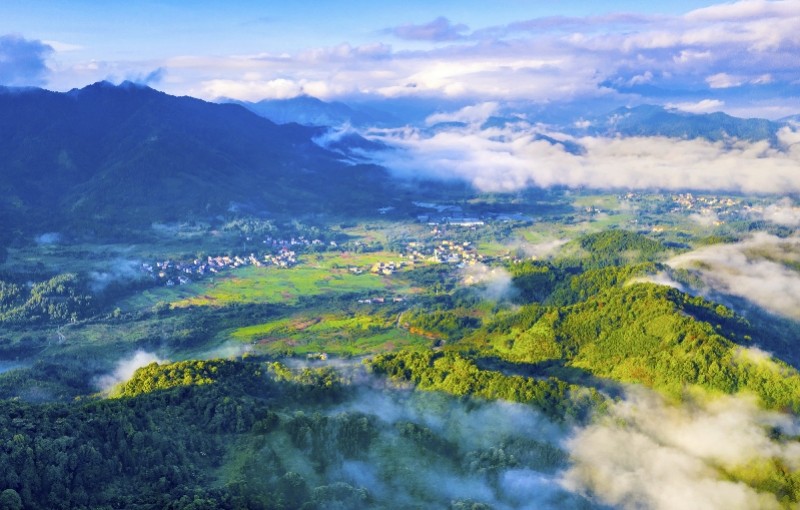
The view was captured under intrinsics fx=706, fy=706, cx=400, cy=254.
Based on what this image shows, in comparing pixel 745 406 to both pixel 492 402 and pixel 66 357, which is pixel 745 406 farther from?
pixel 66 357

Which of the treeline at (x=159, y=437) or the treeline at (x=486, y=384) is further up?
the treeline at (x=159, y=437)

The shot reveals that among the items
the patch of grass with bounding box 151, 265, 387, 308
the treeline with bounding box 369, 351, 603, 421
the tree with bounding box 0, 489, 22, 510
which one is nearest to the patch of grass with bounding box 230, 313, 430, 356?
→ the patch of grass with bounding box 151, 265, 387, 308

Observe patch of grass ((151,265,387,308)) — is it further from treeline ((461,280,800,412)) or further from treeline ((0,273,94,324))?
treeline ((461,280,800,412))

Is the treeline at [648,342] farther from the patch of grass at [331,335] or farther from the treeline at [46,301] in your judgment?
the treeline at [46,301]

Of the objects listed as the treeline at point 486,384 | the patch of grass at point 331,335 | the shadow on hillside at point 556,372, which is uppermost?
the treeline at point 486,384

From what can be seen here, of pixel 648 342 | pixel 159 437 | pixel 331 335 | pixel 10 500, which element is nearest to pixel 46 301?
pixel 331 335

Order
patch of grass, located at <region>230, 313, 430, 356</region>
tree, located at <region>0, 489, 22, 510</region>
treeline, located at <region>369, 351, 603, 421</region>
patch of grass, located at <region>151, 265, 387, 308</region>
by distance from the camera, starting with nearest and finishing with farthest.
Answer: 1. tree, located at <region>0, 489, 22, 510</region>
2. treeline, located at <region>369, 351, 603, 421</region>
3. patch of grass, located at <region>230, 313, 430, 356</region>
4. patch of grass, located at <region>151, 265, 387, 308</region>

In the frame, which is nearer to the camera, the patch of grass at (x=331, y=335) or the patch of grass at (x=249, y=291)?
the patch of grass at (x=331, y=335)

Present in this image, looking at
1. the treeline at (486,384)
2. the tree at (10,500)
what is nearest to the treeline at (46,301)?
the treeline at (486,384)

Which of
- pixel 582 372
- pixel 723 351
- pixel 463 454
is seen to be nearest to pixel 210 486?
pixel 463 454

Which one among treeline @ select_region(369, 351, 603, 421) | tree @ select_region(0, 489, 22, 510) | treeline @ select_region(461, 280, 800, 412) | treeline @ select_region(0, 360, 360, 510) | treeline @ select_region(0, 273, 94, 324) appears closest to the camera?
tree @ select_region(0, 489, 22, 510)

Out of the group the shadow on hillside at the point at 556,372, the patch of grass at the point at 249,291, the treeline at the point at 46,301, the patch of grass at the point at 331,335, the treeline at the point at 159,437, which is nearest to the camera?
the treeline at the point at 159,437
